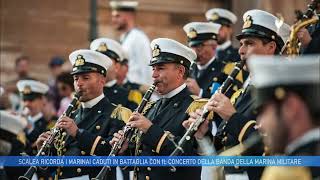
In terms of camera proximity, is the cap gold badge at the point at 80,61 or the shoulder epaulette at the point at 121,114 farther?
the cap gold badge at the point at 80,61

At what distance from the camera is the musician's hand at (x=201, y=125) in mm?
8930

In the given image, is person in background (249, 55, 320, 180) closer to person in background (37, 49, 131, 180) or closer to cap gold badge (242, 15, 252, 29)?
cap gold badge (242, 15, 252, 29)

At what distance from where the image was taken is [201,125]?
8906 millimetres

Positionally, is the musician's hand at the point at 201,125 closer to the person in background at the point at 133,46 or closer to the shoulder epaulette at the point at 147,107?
the shoulder epaulette at the point at 147,107

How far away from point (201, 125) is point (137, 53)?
691cm

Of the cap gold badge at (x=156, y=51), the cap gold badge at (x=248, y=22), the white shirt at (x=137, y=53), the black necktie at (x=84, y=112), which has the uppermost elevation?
the white shirt at (x=137, y=53)

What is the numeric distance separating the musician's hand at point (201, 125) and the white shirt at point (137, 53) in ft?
20.8

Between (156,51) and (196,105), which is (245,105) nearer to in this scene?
(196,105)

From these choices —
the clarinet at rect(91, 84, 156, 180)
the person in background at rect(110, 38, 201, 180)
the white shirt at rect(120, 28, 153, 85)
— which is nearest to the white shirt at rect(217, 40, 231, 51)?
the white shirt at rect(120, 28, 153, 85)

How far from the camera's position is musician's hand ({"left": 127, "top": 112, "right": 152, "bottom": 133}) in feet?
30.2

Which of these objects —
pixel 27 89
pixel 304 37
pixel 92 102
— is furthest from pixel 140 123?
pixel 27 89

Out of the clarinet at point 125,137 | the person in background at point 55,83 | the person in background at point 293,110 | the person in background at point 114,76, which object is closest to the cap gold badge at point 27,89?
the person in background at point 114,76

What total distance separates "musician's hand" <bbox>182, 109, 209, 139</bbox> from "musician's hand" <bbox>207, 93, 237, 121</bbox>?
1.14ft

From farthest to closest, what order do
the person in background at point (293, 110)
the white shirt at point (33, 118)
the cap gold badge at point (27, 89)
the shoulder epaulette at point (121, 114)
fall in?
the cap gold badge at point (27, 89) → the white shirt at point (33, 118) → the shoulder epaulette at point (121, 114) → the person in background at point (293, 110)
